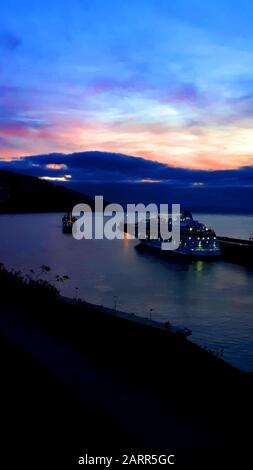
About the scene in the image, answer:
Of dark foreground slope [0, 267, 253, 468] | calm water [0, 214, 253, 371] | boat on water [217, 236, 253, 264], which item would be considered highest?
dark foreground slope [0, 267, 253, 468]

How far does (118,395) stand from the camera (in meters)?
8.27

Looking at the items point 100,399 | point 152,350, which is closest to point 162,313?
point 152,350

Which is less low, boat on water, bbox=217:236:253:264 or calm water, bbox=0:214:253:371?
boat on water, bbox=217:236:253:264

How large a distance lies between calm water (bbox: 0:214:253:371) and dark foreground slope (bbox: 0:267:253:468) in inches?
389

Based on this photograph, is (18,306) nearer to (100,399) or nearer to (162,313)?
(100,399)

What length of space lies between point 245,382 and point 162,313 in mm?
23312

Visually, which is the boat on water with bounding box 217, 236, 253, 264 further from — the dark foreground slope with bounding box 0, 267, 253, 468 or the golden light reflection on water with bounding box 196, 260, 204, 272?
the dark foreground slope with bounding box 0, 267, 253, 468

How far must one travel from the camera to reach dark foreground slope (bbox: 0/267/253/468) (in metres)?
6.68

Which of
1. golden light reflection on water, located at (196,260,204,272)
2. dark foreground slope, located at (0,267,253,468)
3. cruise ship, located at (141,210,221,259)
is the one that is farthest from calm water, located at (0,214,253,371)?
dark foreground slope, located at (0,267,253,468)

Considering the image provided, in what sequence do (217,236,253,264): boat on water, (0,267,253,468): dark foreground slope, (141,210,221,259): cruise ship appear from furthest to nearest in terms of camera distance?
(141,210,221,259): cruise ship < (217,236,253,264): boat on water < (0,267,253,468): dark foreground slope

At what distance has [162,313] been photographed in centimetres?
Result: 3331

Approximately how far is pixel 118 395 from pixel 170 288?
38.9 metres

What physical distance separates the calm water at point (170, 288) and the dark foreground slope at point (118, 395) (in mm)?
9883

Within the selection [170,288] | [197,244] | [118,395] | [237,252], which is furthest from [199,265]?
[118,395]
